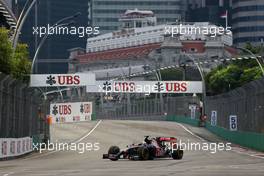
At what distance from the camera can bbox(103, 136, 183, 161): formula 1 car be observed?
32.6 m

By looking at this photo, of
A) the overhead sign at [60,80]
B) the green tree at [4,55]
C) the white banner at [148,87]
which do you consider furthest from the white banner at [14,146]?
the white banner at [148,87]

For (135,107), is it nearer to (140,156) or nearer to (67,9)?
(140,156)

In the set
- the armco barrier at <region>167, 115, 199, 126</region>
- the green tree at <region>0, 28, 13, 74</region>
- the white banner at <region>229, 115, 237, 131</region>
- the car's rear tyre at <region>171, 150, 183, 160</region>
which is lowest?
the car's rear tyre at <region>171, 150, 183, 160</region>

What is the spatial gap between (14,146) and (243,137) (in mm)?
17711

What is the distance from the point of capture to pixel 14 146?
121 ft

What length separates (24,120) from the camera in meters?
41.6

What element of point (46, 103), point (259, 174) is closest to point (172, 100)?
point (46, 103)

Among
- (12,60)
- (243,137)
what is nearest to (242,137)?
(243,137)

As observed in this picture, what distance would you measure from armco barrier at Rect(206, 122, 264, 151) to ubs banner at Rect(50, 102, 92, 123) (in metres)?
24.9

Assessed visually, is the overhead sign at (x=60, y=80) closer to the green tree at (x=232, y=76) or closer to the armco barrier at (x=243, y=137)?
the armco barrier at (x=243, y=137)

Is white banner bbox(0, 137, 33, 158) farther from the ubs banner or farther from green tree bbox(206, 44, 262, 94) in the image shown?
green tree bbox(206, 44, 262, 94)

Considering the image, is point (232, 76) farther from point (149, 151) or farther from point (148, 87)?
point (149, 151)

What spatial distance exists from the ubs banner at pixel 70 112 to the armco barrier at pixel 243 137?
24900 mm

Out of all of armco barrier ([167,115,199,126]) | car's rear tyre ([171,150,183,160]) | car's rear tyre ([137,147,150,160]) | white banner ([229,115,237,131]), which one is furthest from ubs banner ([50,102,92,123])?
car's rear tyre ([137,147,150,160])
